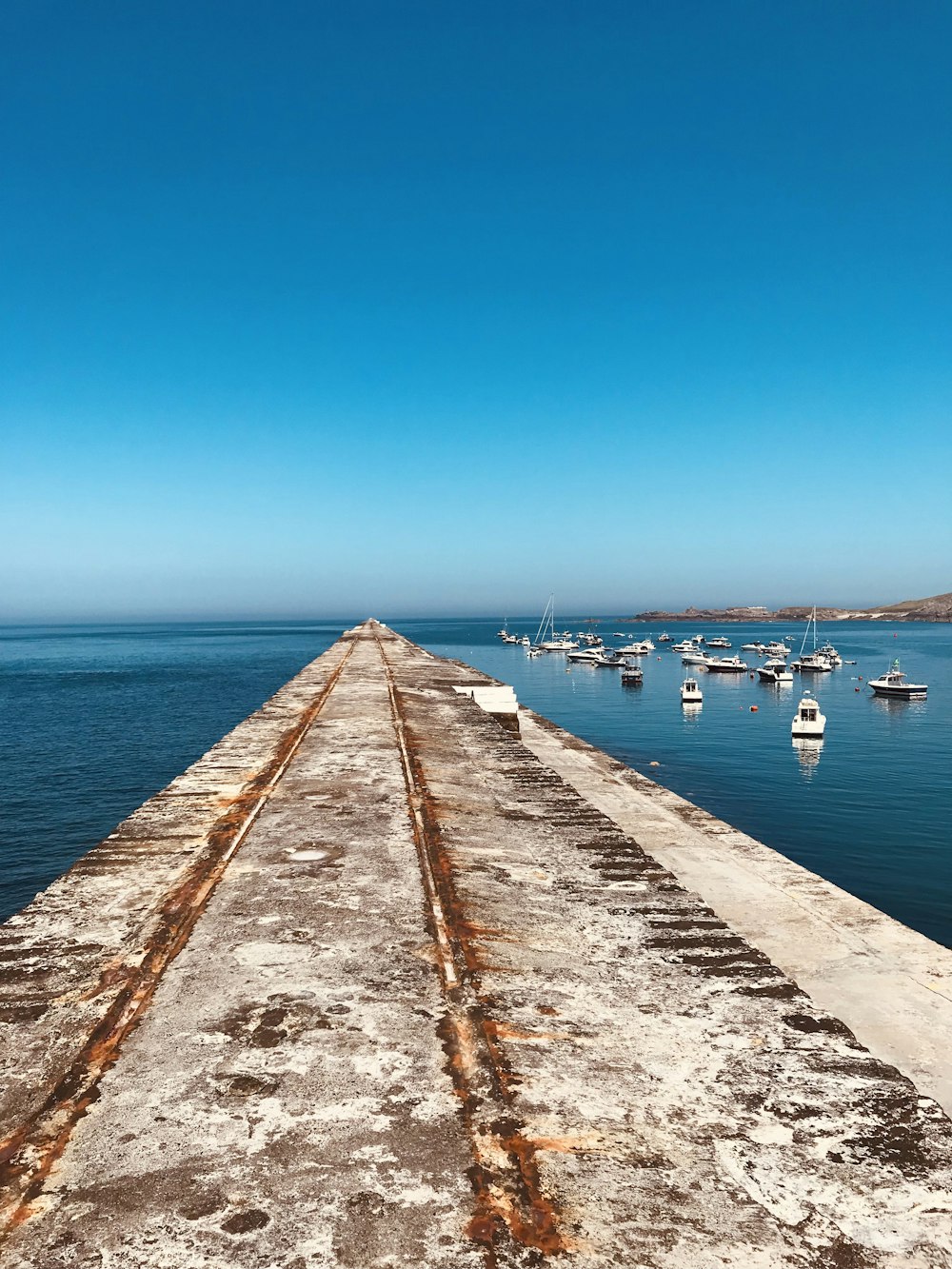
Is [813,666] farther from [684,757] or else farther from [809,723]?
[684,757]

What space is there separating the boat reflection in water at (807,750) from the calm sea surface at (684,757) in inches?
4.3

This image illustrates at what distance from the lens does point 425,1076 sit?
128 inches

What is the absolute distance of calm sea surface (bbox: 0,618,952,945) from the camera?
19312mm

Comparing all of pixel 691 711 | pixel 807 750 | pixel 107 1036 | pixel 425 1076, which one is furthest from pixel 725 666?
pixel 107 1036

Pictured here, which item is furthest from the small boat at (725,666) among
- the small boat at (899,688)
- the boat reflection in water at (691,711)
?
the boat reflection in water at (691,711)

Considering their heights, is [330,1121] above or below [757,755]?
above

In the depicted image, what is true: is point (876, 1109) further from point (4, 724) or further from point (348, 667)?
point (4, 724)

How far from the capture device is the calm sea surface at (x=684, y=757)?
1931cm

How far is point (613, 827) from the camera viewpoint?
7.27m

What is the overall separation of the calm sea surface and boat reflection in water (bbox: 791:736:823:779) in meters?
0.11

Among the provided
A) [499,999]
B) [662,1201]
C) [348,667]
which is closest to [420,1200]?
[662,1201]

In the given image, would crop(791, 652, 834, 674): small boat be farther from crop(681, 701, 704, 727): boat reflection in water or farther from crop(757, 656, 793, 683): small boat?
crop(681, 701, 704, 727): boat reflection in water

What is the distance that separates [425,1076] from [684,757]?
107 feet

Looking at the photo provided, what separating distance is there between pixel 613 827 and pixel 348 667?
21065 millimetres
